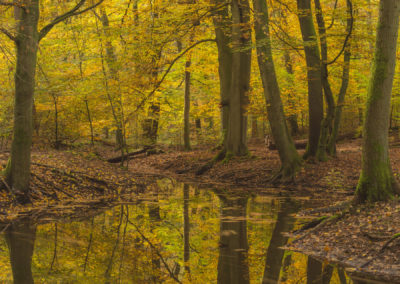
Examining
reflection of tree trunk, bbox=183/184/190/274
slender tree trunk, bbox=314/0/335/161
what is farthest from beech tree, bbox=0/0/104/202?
slender tree trunk, bbox=314/0/335/161

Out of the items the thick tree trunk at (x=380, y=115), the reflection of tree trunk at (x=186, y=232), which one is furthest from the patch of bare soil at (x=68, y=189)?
the thick tree trunk at (x=380, y=115)

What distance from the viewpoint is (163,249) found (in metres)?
6.17

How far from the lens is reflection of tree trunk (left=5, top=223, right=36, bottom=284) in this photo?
4.89 meters

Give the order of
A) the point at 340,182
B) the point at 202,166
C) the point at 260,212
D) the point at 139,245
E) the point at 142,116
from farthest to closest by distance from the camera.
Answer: the point at 142,116 < the point at 202,166 < the point at 340,182 < the point at 260,212 < the point at 139,245

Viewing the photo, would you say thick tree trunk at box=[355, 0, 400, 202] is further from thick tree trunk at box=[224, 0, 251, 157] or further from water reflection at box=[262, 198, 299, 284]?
thick tree trunk at box=[224, 0, 251, 157]

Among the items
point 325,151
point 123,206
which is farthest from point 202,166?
point 123,206

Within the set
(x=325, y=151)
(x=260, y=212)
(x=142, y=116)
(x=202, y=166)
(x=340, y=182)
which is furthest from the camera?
(x=142, y=116)

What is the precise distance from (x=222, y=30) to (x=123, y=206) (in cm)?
989

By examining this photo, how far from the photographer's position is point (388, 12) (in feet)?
23.2

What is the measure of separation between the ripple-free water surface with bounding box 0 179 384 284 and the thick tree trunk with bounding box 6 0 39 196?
5.78 ft

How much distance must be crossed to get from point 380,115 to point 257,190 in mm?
6109

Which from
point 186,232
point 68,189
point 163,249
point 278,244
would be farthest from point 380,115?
point 68,189

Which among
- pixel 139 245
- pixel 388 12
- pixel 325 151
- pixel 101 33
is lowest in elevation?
pixel 139 245

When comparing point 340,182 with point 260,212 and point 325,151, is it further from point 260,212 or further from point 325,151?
point 260,212
